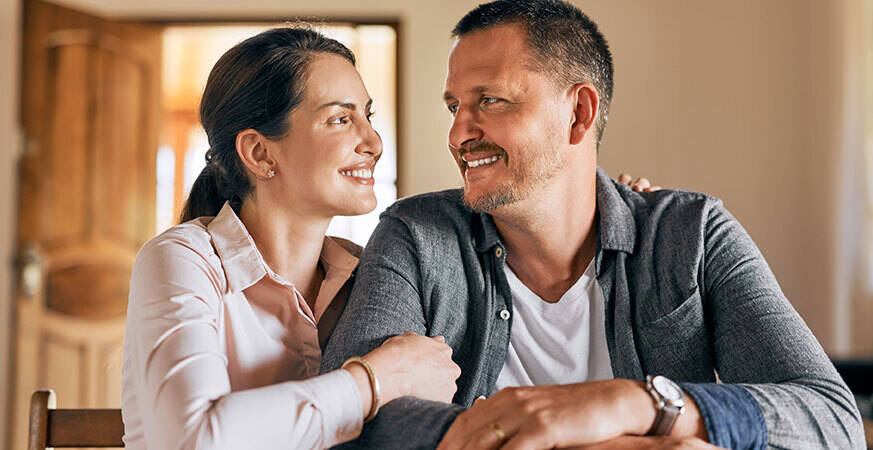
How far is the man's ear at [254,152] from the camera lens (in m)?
1.46

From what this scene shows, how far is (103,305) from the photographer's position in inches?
142

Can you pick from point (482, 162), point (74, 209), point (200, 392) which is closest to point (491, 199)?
point (482, 162)

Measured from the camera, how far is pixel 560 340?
56.5 inches

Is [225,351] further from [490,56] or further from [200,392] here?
[490,56]

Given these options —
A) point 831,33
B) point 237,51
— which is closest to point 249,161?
point 237,51

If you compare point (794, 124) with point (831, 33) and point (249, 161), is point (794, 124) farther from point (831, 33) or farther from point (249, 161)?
point (249, 161)

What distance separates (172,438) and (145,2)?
3.75 m

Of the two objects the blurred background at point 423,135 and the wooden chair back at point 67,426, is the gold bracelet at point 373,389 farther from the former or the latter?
the blurred background at point 423,135

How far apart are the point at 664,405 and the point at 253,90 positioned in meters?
0.92

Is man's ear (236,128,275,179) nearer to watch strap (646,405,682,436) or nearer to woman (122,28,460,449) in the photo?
woman (122,28,460,449)

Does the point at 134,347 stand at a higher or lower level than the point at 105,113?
lower

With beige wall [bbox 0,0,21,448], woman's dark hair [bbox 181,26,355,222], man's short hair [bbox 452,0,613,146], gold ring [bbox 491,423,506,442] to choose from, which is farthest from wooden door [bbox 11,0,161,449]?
gold ring [bbox 491,423,506,442]

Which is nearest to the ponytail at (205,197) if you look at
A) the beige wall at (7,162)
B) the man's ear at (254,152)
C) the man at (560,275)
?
the man's ear at (254,152)

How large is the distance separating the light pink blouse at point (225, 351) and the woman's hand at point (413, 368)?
6cm
